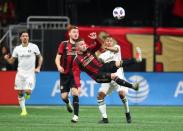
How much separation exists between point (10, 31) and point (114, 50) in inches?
420

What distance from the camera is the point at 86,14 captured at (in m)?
34.1

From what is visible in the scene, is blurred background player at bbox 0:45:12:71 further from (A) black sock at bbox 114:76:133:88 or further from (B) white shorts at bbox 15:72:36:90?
(A) black sock at bbox 114:76:133:88

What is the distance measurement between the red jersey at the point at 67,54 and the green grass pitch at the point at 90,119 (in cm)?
136

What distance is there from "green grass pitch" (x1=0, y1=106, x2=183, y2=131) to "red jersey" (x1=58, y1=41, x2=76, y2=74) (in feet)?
4.47

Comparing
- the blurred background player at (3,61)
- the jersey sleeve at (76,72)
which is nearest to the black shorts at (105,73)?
the jersey sleeve at (76,72)

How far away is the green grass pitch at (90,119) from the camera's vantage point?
18484 millimetres

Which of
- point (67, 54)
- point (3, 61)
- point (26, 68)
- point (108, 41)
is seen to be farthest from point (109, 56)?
point (3, 61)

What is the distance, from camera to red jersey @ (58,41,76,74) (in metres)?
21.4

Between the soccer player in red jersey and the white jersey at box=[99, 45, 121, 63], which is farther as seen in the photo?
the white jersey at box=[99, 45, 121, 63]

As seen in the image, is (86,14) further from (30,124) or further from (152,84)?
(30,124)

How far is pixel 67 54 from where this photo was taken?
21656 mm

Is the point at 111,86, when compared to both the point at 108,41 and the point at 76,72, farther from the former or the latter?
the point at 108,41

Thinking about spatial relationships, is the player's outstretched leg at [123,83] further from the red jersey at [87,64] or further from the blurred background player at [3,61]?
the blurred background player at [3,61]

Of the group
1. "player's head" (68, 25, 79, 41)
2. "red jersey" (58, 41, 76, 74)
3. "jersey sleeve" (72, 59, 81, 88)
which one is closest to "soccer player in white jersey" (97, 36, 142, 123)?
"jersey sleeve" (72, 59, 81, 88)
